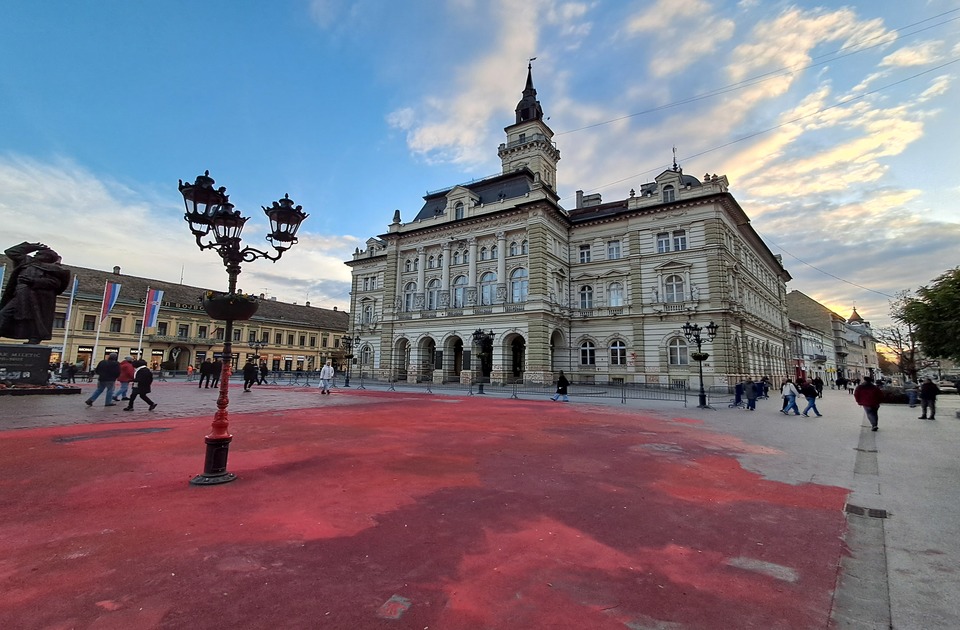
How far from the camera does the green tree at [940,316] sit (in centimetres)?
1548

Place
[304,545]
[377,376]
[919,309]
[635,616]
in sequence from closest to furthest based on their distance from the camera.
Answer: [635,616] → [304,545] → [919,309] → [377,376]

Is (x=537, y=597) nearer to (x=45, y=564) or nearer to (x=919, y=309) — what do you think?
(x=45, y=564)

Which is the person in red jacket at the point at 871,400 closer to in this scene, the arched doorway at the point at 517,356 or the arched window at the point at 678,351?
the arched window at the point at 678,351

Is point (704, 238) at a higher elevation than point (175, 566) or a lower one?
higher

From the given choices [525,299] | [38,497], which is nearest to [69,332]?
[525,299]

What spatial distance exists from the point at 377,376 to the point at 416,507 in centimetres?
3768

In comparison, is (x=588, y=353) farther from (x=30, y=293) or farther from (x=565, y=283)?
(x=30, y=293)

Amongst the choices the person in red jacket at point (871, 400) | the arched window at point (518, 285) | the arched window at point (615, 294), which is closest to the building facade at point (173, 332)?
the arched window at point (518, 285)

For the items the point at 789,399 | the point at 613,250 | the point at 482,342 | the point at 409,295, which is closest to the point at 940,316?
the point at 789,399

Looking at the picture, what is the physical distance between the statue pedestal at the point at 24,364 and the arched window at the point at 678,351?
3587 centimetres

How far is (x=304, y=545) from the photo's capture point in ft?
12.9

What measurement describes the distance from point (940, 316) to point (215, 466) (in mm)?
27021

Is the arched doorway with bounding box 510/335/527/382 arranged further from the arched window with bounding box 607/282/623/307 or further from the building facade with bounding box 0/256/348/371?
the building facade with bounding box 0/256/348/371

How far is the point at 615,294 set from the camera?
3503cm
